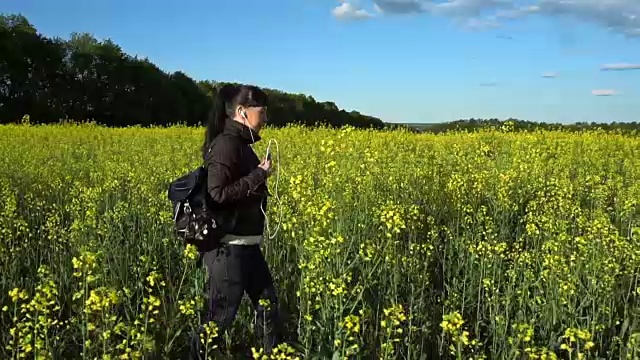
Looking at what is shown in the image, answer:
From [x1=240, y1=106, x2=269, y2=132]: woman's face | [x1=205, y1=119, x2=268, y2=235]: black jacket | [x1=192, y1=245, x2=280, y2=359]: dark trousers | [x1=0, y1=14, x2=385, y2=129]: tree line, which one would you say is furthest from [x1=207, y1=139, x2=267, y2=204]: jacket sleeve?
[x1=0, y1=14, x2=385, y2=129]: tree line

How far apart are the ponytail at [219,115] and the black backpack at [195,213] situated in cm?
29

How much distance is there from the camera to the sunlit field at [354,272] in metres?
3.37

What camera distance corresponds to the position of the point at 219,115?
384 cm

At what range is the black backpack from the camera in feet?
11.4

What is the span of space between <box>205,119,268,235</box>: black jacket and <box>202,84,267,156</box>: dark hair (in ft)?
0.29

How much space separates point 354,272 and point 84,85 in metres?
32.9

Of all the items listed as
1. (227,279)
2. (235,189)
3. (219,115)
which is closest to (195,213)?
(235,189)

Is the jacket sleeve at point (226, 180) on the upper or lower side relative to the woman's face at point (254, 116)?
lower

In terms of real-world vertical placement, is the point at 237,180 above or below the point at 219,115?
below

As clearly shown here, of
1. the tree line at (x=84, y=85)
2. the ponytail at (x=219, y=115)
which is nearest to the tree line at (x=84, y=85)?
the tree line at (x=84, y=85)

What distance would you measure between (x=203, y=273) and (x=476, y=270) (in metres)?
2.10

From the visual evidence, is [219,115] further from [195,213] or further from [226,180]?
[195,213]

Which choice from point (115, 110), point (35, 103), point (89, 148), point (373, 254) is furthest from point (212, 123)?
point (115, 110)

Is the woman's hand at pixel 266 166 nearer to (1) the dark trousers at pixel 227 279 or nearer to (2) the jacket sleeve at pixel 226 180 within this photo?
(2) the jacket sleeve at pixel 226 180
